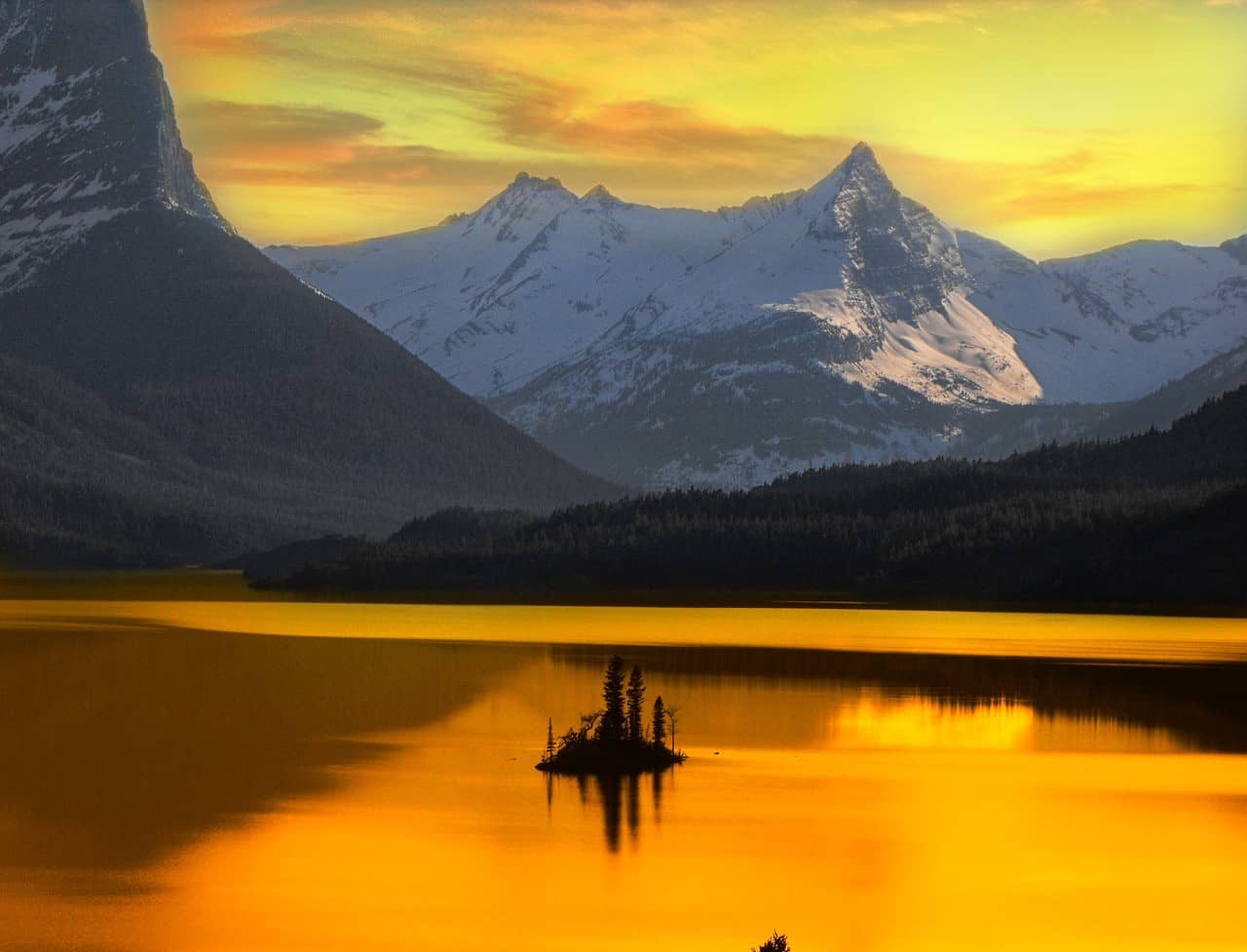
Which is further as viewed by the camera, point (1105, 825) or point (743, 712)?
point (743, 712)

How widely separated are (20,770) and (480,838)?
25103 millimetres

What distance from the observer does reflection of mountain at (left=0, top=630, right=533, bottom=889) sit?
298 ft

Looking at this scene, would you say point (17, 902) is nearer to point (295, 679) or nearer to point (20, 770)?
point (20, 770)

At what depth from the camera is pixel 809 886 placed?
81.4 meters

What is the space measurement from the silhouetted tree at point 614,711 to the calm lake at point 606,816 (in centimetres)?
364

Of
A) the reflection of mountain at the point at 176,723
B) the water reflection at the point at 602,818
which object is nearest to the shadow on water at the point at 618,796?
the water reflection at the point at 602,818

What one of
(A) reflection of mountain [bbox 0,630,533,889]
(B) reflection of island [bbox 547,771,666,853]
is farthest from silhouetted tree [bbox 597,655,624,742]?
(A) reflection of mountain [bbox 0,630,533,889]

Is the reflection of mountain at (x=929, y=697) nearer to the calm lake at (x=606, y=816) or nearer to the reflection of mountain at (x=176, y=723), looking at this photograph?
the calm lake at (x=606, y=816)

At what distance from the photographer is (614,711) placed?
105250mm

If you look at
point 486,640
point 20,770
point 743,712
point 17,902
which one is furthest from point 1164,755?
point 486,640

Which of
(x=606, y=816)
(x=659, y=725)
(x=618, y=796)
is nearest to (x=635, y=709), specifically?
(x=659, y=725)

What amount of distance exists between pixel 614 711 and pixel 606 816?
1182cm

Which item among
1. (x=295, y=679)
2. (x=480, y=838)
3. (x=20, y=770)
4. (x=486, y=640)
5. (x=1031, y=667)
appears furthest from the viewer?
(x=486, y=640)

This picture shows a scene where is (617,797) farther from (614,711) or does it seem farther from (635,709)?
(635,709)
